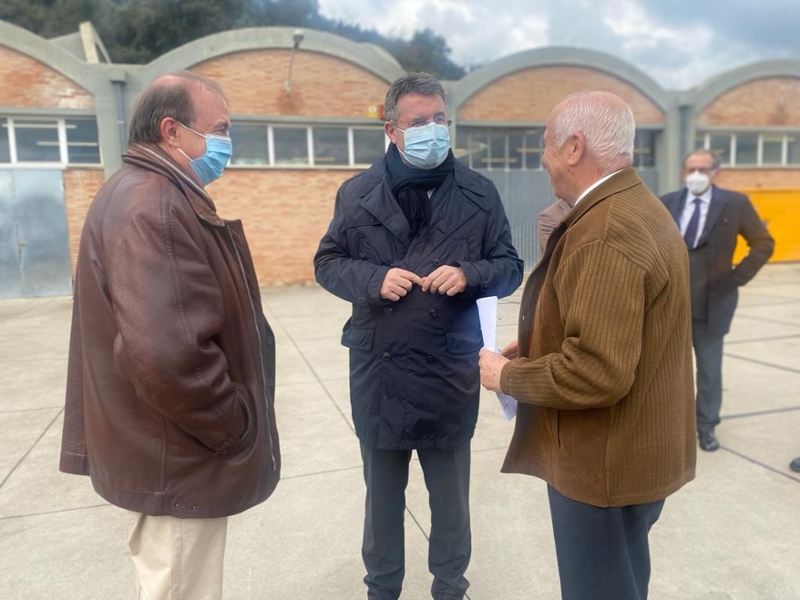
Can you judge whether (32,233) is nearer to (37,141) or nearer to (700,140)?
(37,141)

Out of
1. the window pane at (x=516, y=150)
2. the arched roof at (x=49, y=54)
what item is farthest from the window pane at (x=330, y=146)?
the arched roof at (x=49, y=54)

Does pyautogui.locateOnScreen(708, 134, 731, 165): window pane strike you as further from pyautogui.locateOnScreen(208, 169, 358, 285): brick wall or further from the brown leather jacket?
the brown leather jacket

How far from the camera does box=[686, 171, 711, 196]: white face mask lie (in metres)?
4.21

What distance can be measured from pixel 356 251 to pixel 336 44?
1309 centimetres

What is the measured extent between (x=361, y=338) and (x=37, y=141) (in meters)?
13.6

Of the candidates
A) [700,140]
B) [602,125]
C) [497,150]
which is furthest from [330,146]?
[602,125]

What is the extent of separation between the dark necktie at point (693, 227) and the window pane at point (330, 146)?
36.9 ft

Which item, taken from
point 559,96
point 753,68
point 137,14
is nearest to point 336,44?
point 559,96

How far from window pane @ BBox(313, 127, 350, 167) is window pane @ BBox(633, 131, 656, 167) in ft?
27.8

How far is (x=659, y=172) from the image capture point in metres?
17.0

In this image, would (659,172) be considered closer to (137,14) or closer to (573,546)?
(573,546)

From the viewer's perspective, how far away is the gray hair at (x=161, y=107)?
1.76 m

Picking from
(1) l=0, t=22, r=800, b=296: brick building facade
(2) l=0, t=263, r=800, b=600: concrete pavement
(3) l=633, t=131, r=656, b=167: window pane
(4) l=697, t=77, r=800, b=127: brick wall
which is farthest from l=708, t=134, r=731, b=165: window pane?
(2) l=0, t=263, r=800, b=600: concrete pavement

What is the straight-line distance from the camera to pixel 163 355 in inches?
60.5
